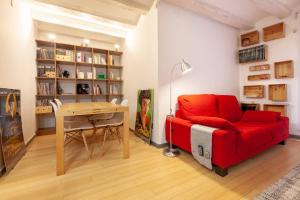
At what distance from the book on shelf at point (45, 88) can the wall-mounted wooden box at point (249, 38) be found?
14.9 ft

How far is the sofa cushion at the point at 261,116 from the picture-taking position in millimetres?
2439

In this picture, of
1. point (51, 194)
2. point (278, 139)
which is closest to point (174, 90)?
point (278, 139)

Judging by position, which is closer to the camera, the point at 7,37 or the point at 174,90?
the point at 7,37

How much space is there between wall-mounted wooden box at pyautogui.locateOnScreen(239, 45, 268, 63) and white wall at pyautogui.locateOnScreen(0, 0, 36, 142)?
4395 mm

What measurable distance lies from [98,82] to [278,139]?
12.9 ft

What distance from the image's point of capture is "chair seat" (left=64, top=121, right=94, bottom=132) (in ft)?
6.67

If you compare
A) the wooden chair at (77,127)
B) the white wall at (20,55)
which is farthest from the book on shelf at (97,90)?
the wooden chair at (77,127)

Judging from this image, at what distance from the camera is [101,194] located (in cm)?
139

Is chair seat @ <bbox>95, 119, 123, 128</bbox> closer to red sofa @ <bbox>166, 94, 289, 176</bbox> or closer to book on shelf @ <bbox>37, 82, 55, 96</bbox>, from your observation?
red sofa @ <bbox>166, 94, 289, 176</bbox>

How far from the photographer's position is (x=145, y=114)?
284 cm

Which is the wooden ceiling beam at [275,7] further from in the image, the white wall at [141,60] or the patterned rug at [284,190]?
the patterned rug at [284,190]

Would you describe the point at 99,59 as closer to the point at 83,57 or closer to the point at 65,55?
the point at 83,57

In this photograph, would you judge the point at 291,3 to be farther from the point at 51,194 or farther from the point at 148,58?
the point at 51,194

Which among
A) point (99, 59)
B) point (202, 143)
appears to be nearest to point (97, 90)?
point (99, 59)
